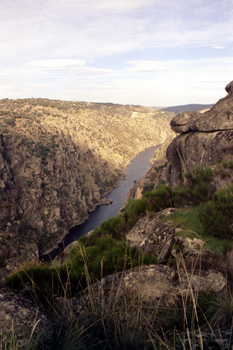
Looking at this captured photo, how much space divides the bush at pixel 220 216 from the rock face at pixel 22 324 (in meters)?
3.88

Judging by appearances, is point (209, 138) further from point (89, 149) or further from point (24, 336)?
point (89, 149)

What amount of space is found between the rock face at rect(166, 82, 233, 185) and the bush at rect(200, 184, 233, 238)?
31.6 feet

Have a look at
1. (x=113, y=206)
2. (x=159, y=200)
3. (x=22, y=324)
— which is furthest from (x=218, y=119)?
(x=113, y=206)

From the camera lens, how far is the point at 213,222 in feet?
18.3

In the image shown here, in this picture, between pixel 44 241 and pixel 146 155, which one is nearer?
pixel 44 241

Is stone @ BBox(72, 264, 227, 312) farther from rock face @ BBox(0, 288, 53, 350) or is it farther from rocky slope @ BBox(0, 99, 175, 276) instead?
rocky slope @ BBox(0, 99, 175, 276)

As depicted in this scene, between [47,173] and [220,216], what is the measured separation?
81132mm

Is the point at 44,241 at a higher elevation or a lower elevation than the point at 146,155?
lower

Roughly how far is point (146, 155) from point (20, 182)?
297ft

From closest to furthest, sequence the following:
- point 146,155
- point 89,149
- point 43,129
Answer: point 43,129 → point 89,149 → point 146,155

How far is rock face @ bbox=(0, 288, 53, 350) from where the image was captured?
7.89 feet

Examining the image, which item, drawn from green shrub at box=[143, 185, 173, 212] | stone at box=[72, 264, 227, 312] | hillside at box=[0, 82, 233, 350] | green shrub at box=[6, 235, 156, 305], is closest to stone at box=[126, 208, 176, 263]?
hillside at box=[0, 82, 233, 350]

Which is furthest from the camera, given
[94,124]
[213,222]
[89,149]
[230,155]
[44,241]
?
[94,124]

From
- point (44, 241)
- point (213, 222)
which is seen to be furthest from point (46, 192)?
point (213, 222)
